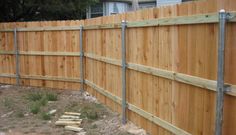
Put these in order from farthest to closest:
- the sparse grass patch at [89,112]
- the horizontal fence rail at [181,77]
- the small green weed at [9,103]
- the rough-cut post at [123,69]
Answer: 1. the small green weed at [9,103]
2. the sparse grass patch at [89,112]
3. the rough-cut post at [123,69]
4. the horizontal fence rail at [181,77]

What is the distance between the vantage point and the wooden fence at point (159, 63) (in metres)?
3.75

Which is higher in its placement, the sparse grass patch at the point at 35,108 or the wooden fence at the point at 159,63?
the wooden fence at the point at 159,63

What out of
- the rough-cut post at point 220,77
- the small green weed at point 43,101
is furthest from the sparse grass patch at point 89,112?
the rough-cut post at point 220,77

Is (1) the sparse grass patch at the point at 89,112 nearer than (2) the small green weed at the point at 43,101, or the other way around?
(1) the sparse grass patch at the point at 89,112

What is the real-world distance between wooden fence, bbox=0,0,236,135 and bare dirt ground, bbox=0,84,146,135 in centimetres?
28

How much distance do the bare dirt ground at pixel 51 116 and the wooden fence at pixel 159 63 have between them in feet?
0.92

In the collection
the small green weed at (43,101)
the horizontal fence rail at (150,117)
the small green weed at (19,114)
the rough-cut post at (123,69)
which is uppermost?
the rough-cut post at (123,69)

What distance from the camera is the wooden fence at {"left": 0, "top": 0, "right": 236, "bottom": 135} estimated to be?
3.75m

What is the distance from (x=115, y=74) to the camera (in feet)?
23.6

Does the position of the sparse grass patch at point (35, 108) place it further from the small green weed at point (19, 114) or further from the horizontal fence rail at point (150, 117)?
the horizontal fence rail at point (150, 117)

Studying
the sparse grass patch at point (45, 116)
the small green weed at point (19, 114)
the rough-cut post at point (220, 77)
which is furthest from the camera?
the small green weed at point (19, 114)

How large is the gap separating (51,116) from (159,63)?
3428 millimetres

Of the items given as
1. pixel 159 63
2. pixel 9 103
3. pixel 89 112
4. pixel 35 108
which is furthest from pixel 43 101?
pixel 159 63

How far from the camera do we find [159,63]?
5.09 meters
